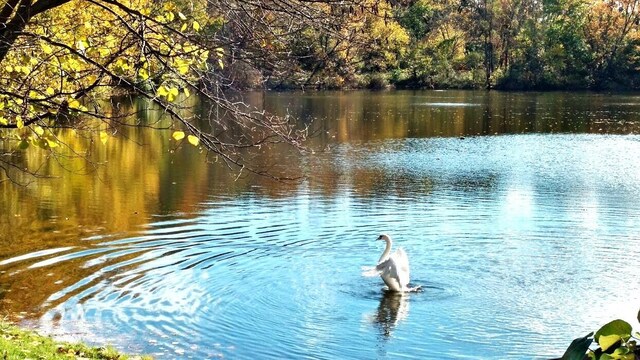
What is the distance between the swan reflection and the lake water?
5 centimetres

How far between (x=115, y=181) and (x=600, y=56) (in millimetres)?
73915

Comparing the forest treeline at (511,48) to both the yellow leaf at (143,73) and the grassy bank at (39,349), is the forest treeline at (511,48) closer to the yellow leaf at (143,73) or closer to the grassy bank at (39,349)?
the grassy bank at (39,349)

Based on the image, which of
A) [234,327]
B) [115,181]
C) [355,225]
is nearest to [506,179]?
[355,225]

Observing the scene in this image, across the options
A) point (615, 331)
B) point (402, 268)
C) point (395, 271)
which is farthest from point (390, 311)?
point (615, 331)

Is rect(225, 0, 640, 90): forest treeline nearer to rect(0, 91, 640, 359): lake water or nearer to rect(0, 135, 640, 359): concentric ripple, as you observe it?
rect(0, 91, 640, 359): lake water

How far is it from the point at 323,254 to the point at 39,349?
8.40 meters

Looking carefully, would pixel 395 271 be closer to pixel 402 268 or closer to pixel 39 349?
pixel 402 268

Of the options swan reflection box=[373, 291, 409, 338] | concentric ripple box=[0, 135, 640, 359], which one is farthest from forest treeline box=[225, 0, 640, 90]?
swan reflection box=[373, 291, 409, 338]

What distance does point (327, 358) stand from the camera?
1151 cm

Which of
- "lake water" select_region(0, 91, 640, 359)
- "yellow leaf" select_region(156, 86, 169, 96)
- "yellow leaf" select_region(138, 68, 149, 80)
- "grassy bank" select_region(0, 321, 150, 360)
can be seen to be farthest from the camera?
"lake water" select_region(0, 91, 640, 359)

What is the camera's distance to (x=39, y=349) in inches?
374

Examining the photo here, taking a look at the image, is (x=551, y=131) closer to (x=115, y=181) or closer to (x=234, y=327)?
(x=115, y=181)

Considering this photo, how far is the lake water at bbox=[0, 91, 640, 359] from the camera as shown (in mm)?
12547

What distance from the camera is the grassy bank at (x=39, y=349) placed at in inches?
348
